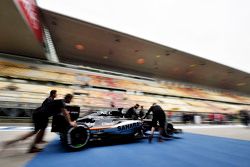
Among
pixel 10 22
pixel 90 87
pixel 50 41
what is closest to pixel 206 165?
pixel 10 22

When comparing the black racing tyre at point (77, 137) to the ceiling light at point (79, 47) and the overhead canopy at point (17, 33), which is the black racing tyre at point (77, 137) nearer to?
the overhead canopy at point (17, 33)

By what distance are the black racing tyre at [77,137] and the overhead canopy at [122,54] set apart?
49.7 feet

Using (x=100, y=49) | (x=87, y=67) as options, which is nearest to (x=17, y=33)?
(x=100, y=49)

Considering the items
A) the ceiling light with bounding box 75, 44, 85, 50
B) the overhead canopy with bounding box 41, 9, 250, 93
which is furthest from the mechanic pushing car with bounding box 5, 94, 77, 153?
the ceiling light with bounding box 75, 44, 85, 50

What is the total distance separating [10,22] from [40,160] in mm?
14547

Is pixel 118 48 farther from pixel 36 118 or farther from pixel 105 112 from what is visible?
pixel 36 118

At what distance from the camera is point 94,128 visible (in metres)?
4.61

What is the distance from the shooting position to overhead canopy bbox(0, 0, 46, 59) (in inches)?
473

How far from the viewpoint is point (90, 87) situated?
68.1ft

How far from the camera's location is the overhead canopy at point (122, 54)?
18.4 m

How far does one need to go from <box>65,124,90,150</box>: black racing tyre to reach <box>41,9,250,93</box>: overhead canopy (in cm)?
1515

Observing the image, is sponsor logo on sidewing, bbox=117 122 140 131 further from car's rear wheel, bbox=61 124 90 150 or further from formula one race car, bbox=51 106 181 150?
car's rear wheel, bbox=61 124 90 150

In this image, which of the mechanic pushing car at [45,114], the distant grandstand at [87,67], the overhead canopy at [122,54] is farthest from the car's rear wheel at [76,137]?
the overhead canopy at [122,54]

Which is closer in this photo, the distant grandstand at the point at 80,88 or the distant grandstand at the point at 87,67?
the distant grandstand at the point at 80,88
